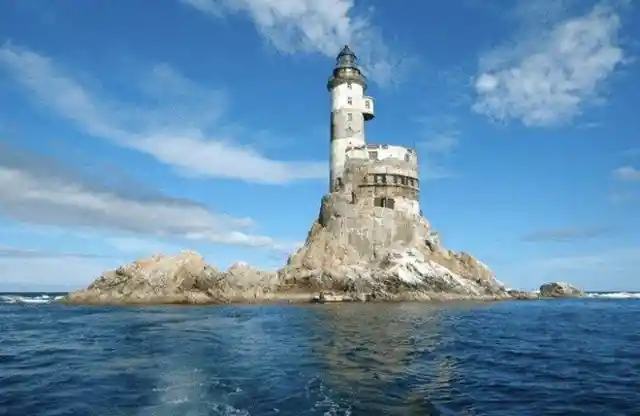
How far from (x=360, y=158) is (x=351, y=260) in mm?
13439

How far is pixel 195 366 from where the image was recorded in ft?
54.6

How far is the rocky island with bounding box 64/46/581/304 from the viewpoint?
5912 cm

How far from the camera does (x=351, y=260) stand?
211ft

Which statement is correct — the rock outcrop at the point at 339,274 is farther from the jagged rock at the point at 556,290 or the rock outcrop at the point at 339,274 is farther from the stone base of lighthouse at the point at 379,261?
the jagged rock at the point at 556,290

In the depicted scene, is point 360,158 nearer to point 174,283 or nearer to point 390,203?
point 390,203

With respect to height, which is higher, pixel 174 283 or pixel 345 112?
pixel 345 112

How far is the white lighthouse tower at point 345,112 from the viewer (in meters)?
70.7

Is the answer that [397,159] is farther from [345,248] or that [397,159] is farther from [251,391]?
[251,391]

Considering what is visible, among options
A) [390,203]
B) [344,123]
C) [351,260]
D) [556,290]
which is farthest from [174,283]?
[556,290]

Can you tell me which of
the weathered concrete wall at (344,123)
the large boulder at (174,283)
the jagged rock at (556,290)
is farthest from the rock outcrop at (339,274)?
the jagged rock at (556,290)

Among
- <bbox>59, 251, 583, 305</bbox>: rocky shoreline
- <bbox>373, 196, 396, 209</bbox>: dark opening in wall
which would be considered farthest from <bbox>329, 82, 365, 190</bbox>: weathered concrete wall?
<bbox>59, 251, 583, 305</bbox>: rocky shoreline

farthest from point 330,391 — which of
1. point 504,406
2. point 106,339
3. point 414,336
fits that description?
point 106,339

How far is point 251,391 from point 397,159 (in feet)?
192

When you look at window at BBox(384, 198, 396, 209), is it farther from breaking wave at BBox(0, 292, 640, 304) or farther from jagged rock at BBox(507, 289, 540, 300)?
breaking wave at BBox(0, 292, 640, 304)
